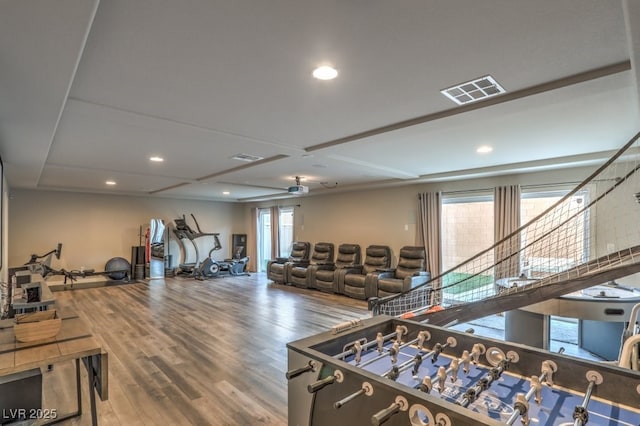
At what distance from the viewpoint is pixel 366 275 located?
6254 mm

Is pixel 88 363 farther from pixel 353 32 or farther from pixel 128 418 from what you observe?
pixel 353 32

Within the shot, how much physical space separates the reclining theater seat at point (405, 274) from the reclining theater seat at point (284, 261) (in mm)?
2536

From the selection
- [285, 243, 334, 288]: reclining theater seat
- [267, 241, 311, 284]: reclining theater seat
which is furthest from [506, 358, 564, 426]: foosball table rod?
[267, 241, 311, 284]: reclining theater seat

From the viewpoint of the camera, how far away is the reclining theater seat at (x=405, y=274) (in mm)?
5621

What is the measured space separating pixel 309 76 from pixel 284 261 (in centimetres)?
668

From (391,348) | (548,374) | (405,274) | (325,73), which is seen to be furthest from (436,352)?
(405,274)

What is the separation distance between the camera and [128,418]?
2365 mm

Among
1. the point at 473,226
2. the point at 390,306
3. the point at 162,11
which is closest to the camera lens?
the point at 162,11

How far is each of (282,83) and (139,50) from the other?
0.84 m

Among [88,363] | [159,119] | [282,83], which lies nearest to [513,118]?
[282,83]

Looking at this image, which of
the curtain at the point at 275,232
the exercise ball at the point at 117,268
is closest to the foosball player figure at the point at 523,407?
the curtain at the point at 275,232

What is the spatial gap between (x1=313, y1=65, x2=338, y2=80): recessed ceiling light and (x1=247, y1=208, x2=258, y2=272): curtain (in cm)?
881

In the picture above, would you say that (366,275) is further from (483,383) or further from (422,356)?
(483,383)

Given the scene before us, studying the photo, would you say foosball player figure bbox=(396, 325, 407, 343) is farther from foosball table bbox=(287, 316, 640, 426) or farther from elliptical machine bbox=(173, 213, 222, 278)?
elliptical machine bbox=(173, 213, 222, 278)
